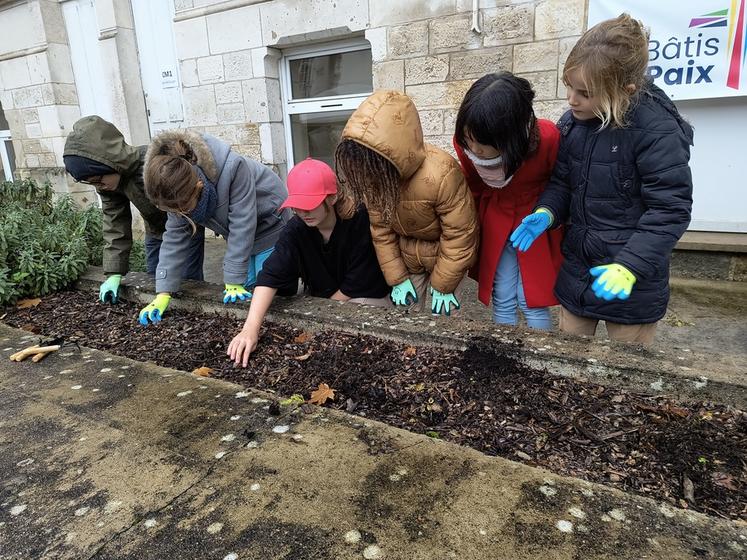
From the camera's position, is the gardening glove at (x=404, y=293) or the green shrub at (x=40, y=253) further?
the green shrub at (x=40, y=253)

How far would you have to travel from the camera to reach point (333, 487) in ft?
3.97

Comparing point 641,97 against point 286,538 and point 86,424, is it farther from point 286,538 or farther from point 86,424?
point 86,424

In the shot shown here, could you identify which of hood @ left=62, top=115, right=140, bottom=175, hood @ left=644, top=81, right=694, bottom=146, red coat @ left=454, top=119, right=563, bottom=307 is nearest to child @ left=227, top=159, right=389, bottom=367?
red coat @ left=454, top=119, right=563, bottom=307

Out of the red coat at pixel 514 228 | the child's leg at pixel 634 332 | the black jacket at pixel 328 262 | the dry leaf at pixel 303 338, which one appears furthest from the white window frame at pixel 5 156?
the child's leg at pixel 634 332

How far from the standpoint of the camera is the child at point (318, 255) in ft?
7.11

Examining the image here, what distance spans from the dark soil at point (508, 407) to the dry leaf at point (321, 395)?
3cm

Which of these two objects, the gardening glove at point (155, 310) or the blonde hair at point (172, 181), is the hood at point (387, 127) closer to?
the blonde hair at point (172, 181)

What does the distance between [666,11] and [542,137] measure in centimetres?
292

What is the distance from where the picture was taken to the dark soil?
1.30 m

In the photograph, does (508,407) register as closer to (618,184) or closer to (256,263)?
(618,184)

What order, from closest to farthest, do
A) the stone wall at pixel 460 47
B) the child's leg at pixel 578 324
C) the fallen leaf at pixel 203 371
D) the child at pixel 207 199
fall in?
1. the fallen leaf at pixel 203 371
2. the child's leg at pixel 578 324
3. the child at pixel 207 199
4. the stone wall at pixel 460 47

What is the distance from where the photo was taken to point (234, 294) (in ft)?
8.31

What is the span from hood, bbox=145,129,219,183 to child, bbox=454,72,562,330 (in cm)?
122

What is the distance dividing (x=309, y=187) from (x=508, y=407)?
1.25 metres
